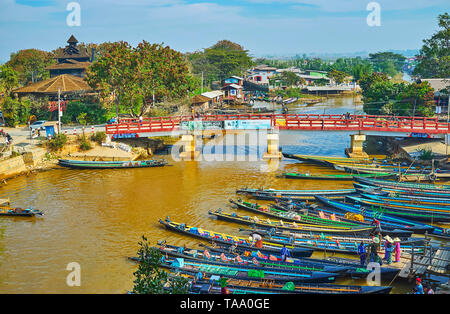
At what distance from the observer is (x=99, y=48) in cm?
10006

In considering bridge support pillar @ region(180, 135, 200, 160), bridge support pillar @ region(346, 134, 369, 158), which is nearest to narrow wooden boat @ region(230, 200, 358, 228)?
bridge support pillar @ region(180, 135, 200, 160)

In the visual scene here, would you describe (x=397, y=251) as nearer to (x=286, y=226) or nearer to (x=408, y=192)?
(x=286, y=226)

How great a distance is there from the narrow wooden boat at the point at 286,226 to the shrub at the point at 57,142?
21609mm

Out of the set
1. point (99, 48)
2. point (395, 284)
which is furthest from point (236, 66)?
point (395, 284)

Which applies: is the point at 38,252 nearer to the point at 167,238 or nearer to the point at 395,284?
the point at 167,238

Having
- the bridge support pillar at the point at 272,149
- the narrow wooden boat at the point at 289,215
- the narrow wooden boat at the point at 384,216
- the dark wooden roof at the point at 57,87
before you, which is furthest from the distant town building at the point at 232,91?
the narrow wooden boat at the point at 384,216

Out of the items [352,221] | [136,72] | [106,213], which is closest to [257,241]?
[352,221]

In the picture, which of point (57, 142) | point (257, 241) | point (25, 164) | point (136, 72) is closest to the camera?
point (257, 241)

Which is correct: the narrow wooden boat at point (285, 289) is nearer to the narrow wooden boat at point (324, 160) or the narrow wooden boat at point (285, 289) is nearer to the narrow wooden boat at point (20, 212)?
the narrow wooden boat at point (20, 212)

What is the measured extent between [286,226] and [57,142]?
26676mm

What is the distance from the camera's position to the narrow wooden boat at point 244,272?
17.7 m

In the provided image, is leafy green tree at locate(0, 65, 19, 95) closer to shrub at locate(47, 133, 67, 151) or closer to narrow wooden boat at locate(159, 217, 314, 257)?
shrub at locate(47, 133, 67, 151)

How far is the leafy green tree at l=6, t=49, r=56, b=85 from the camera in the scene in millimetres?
74688

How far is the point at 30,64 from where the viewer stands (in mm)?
80375
